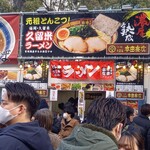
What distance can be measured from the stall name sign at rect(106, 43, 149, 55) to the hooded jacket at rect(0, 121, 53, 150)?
999 cm

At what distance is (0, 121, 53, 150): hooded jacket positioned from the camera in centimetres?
217

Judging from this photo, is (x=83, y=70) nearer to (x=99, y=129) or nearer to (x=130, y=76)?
(x=130, y=76)

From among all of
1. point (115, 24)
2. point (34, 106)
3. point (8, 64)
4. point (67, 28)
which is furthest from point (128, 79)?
point (34, 106)

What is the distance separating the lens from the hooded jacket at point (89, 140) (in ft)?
6.10

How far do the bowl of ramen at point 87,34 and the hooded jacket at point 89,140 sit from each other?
10.5 m

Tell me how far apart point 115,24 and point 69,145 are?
10764 mm

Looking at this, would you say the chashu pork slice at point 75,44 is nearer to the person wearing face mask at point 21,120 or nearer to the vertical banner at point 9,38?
the vertical banner at point 9,38

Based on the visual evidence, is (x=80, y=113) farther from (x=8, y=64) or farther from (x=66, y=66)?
(x=8, y=64)

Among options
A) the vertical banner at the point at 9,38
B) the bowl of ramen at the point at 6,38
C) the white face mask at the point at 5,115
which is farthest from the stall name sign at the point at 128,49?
the white face mask at the point at 5,115

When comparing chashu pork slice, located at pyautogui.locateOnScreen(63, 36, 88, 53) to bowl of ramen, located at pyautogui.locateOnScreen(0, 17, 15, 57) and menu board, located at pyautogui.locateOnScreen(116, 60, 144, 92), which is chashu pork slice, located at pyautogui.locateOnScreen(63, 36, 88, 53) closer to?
menu board, located at pyautogui.locateOnScreen(116, 60, 144, 92)

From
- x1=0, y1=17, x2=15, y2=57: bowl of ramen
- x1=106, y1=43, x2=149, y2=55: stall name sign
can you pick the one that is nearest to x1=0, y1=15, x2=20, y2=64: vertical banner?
x1=0, y1=17, x2=15, y2=57: bowl of ramen

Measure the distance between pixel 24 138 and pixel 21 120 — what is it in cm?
21

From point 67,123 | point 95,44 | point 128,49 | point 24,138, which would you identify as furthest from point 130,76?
point 24,138

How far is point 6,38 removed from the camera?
13453mm
